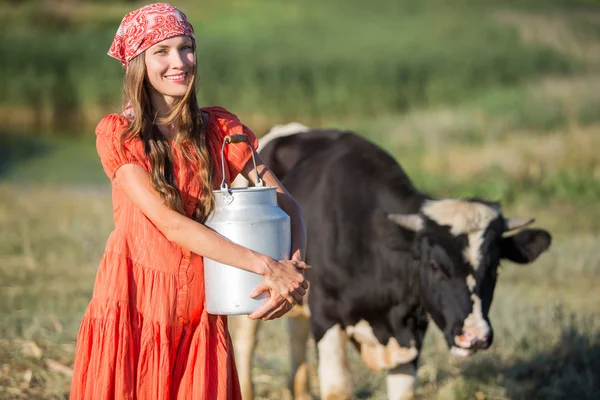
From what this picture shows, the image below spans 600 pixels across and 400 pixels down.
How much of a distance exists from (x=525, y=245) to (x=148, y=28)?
2.85 meters

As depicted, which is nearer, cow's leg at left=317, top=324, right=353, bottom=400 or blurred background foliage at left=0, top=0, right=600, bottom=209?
cow's leg at left=317, top=324, right=353, bottom=400

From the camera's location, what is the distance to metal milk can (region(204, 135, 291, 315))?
138 inches

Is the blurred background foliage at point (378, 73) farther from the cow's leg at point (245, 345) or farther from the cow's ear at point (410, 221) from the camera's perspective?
the cow's ear at point (410, 221)

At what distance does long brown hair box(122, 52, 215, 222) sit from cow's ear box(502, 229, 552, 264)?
7.88 ft

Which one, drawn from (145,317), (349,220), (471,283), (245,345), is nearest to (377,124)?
(245,345)

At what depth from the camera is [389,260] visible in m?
5.74

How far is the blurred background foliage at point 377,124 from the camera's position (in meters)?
6.87

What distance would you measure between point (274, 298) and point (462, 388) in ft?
9.93

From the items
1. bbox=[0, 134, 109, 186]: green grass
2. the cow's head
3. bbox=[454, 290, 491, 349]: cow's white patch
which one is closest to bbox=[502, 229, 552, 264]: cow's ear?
the cow's head

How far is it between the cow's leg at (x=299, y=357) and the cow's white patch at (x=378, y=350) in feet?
2.10

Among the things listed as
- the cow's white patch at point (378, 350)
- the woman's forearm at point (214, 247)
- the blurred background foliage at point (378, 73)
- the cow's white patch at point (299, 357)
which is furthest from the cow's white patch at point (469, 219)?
the blurred background foliage at point (378, 73)

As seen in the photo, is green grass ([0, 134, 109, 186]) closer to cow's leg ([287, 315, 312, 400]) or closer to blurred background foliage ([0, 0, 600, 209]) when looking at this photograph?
blurred background foliage ([0, 0, 600, 209])

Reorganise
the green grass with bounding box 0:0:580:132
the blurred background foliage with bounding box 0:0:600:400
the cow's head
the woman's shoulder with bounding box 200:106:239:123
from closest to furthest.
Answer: the woman's shoulder with bounding box 200:106:239:123 < the cow's head < the blurred background foliage with bounding box 0:0:600:400 < the green grass with bounding box 0:0:580:132

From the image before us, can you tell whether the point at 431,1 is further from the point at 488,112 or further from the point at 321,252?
the point at 321,252
